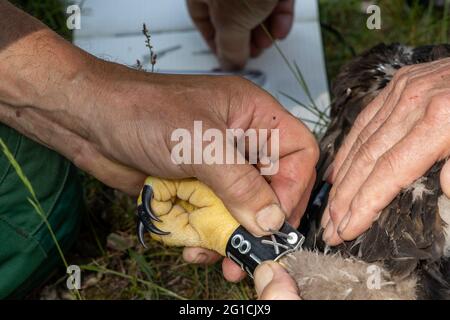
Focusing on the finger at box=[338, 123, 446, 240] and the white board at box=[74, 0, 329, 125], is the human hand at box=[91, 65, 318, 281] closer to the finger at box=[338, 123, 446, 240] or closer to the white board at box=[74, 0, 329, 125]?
the finger at box=[338, 123, 446, 240]

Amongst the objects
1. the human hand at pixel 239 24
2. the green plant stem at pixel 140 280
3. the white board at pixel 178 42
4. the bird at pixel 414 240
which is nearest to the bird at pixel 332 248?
the bird at pixel 414 240

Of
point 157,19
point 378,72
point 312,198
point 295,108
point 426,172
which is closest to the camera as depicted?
point 426,172

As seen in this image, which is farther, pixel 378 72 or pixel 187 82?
pixel 378 72

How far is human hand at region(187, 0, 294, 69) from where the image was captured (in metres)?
2.61

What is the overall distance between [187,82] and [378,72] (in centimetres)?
63

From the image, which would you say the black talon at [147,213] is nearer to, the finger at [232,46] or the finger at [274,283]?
the finger at [274,283]

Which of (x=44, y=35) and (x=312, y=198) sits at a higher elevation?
(x=44, y=35)

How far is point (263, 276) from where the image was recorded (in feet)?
4.90

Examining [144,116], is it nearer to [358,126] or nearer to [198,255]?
[198,255]

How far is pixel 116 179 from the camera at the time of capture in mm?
1926

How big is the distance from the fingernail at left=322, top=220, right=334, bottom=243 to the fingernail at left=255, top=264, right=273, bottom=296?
219 millimetres

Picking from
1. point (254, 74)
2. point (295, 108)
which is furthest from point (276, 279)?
point (254, 74)
